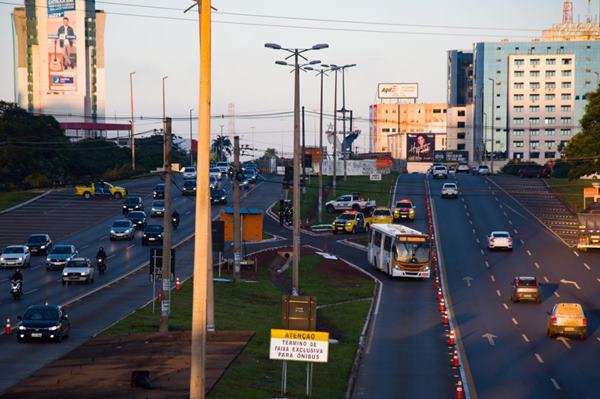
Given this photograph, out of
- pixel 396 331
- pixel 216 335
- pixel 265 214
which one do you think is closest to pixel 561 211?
pixel 265 214

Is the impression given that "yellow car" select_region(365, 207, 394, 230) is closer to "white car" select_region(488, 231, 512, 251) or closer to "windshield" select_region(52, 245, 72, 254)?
"white car" select_region(488, 231, 512, 251)

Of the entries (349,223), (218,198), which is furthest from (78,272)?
(218,198)

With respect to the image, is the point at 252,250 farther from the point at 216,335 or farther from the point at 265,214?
the point at 216,335

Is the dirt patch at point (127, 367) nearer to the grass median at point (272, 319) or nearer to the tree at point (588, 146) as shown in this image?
the grass median at point (272, 319)

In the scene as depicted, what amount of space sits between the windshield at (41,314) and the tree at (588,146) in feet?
213

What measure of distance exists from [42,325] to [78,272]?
57.9 ft

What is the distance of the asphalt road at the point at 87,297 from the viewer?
32.5m

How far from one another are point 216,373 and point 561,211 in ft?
227

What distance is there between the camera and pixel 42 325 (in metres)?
35.2

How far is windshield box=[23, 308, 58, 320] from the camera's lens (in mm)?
35500

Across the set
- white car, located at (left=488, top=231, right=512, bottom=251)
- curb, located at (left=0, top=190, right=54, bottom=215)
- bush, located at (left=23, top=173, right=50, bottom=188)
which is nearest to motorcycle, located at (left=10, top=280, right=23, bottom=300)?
white car, located at (left=488, top=231, right=512, bottom=251)

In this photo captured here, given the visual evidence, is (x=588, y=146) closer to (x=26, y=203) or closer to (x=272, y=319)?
(x=26, y=203)

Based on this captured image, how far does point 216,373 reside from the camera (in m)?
27.9

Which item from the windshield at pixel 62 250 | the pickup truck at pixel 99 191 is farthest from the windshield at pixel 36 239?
the pickup truck at pixel 99 191
